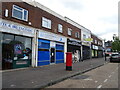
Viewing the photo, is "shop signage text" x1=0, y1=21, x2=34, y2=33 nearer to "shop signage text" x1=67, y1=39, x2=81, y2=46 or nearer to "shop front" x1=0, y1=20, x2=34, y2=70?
"shop front" x1=0, y1=20, x2=34, y2=70

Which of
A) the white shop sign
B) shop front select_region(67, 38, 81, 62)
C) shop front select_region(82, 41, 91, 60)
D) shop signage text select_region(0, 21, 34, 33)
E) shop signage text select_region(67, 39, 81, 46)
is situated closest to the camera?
shop signage text select_region(0, 21, 34, 33)

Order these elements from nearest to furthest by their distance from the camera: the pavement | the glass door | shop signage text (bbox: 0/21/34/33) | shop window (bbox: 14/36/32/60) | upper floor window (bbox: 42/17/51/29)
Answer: the pavement, shop signage text (bbox: 0/21/34/33), the glass door, shop window (bbox: 14/36/32/60), upper floor window (bbox: 42/17/51/29)

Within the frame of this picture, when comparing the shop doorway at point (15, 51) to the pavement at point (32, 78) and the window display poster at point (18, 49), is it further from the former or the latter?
the pavement at point (32, 78)

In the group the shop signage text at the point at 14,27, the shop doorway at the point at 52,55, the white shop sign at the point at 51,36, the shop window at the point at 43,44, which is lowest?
the shop doorway at the point at 52,55

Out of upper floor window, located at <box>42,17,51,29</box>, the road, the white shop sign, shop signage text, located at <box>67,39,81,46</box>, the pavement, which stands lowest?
the road

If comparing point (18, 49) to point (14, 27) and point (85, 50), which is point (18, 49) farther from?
point (85, 50)

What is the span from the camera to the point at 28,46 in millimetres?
13281

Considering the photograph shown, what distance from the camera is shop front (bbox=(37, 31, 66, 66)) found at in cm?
1462

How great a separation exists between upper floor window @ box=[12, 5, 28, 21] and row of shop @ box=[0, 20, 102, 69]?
2.61 feet

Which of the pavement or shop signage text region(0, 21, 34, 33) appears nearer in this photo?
the pavement

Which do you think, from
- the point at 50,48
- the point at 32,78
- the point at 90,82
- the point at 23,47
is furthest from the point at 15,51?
the point at 90,82

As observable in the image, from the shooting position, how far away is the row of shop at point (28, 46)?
1094cm

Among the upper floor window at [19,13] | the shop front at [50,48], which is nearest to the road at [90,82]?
the shop front at [50,48]

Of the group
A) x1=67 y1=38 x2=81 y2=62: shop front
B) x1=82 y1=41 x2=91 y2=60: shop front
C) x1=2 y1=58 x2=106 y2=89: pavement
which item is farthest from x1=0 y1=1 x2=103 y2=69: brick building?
x1=82 y1=41 x2=91 y2=60: shop front
